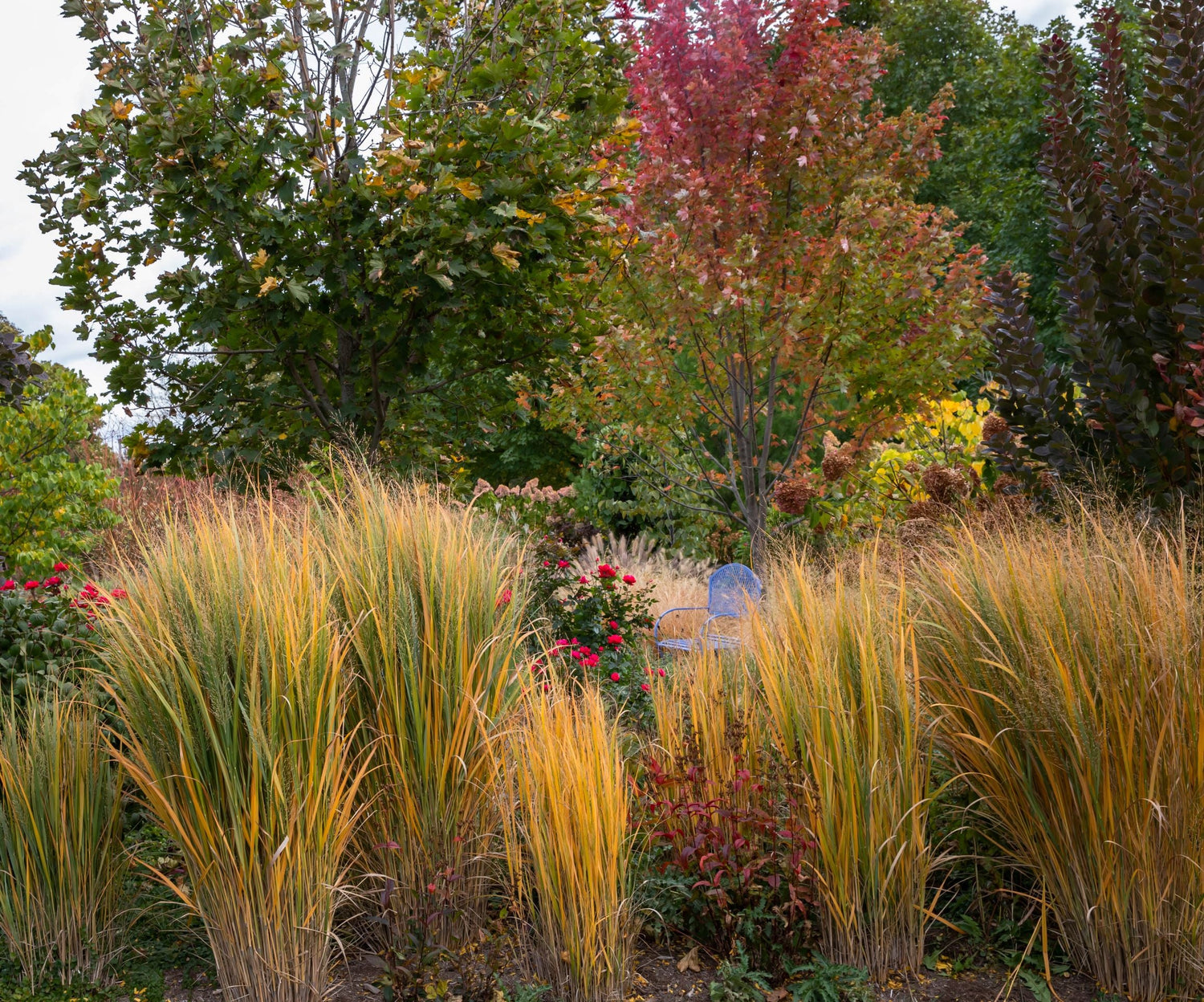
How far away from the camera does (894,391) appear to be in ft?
24.4

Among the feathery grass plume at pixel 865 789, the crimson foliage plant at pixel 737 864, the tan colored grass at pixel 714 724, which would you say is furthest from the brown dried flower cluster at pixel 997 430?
the crimson foliage plant at pixel 737 864

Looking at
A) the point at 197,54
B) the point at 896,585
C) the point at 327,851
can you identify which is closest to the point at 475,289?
the point at 197,54

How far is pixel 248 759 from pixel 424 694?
1.70ft

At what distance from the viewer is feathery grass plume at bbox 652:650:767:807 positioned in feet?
10.4

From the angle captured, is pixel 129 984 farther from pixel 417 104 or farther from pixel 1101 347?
pixel 1101 347

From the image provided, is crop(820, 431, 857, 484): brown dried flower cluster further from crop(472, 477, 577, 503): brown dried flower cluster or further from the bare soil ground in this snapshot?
the bare soil ground

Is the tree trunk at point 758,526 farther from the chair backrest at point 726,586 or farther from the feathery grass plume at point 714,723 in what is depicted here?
the feathery grass plume at point 714,723

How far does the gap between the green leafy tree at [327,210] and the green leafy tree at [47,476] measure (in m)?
3.38

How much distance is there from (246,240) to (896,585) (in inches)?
140

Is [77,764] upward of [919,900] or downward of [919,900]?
upward

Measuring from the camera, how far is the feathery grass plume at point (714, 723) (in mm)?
3170

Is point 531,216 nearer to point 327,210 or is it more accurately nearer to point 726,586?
point 327,210

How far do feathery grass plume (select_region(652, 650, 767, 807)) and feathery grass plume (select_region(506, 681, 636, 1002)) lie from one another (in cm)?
49

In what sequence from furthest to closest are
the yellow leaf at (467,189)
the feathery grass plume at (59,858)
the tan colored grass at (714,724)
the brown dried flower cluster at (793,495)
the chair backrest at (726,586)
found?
the brown dried flower cluster at (793,495) → the chair backrest at (726,586) → the yellow leaf at (467,189) → the tan colored grass at (714,724) → the feathery grass plume at (59,858)
